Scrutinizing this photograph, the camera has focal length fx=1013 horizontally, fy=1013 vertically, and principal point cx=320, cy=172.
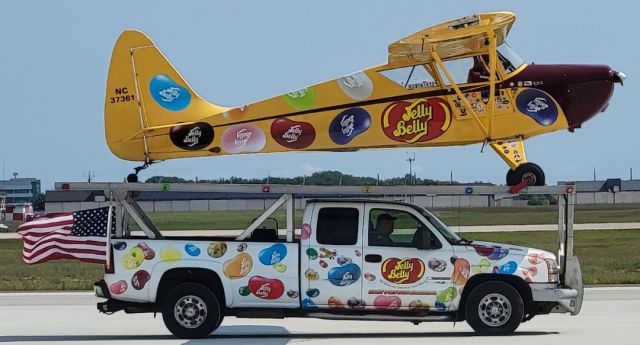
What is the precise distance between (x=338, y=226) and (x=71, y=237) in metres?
3.19

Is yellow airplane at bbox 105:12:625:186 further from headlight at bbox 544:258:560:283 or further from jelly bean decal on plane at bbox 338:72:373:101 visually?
headlight at bbox 544:258:560:283

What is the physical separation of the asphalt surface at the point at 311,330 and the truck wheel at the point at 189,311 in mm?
167

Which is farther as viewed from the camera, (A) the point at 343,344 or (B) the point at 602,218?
(B) the point at 602,218

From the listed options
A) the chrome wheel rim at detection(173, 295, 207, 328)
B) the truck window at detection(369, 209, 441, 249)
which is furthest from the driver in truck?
the chrome wheel rim at detection(173, 295, 207, 328)

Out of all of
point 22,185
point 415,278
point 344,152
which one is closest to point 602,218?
point 344,152

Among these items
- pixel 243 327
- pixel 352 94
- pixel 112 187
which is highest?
pixel 352 94

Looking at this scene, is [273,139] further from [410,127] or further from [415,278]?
[415,278]

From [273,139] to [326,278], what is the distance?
441cm

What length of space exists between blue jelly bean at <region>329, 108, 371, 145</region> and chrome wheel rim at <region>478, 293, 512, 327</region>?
14.7 ft

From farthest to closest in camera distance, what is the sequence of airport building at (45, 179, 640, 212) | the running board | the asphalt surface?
1. airport building at (45, 179, 640, 212)
2. the running board
3. the asphalt surface

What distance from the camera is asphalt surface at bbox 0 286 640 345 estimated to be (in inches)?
460

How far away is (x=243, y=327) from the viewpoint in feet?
44.7

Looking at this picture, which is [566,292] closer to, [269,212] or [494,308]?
[494,308]

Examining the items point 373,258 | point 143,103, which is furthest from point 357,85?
point 373,258
